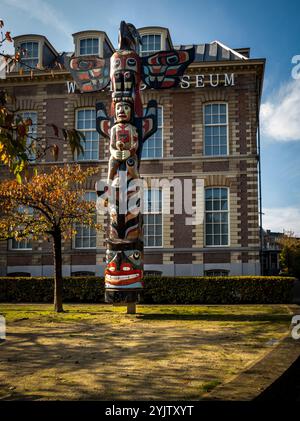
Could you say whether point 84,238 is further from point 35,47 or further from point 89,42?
point 35,47

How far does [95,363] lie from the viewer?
7281 millimetres

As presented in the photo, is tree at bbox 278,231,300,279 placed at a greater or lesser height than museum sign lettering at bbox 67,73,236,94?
lesser

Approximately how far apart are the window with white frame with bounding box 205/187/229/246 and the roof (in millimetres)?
7487

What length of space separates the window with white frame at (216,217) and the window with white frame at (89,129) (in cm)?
690

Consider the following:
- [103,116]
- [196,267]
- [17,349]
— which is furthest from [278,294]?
[17,349]

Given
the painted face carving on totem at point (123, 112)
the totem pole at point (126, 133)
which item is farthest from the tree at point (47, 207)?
the painted face carving on totem at point (123, 112)

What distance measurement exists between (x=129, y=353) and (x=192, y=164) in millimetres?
16843

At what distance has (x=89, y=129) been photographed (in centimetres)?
2562

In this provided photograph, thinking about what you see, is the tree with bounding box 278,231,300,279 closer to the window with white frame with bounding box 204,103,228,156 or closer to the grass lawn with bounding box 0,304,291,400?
the window with white frame with bounding box 204,103,228,156

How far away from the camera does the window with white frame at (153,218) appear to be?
24000mm

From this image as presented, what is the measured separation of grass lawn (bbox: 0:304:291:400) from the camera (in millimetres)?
5680

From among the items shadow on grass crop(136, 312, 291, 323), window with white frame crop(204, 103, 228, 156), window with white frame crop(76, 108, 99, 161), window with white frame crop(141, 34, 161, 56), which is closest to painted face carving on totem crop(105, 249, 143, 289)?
shadow on grass crop(136, 312, 291, 323)
